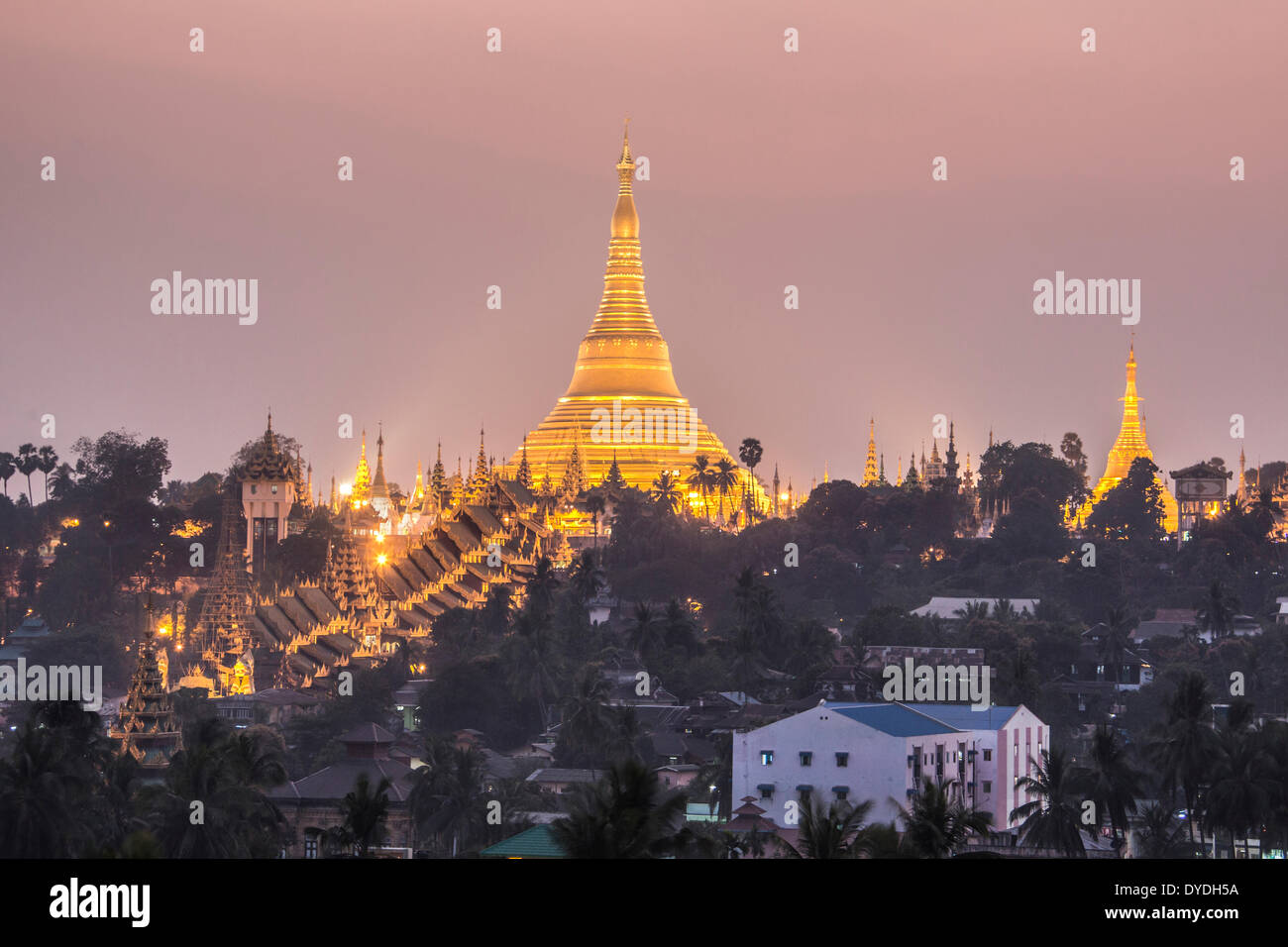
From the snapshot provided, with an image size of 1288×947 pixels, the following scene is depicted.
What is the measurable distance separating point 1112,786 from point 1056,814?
4214mm

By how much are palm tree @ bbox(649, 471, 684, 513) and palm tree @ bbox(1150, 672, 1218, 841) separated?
76.4 m

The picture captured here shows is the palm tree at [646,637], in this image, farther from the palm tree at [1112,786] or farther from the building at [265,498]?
the palm tree at [1112,786]

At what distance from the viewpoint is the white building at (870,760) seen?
8300cm

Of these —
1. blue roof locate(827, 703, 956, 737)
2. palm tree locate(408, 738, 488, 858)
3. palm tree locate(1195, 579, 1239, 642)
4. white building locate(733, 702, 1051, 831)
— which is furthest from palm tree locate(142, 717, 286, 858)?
palm tree locate(1195, 579, 1239, 642)

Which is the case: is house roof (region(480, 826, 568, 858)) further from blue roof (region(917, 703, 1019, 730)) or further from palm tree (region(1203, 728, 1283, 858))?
blue roof (region(917, 703, 1019, 730))

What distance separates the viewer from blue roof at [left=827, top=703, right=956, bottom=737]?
84.2 m

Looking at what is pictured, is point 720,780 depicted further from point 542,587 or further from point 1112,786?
point 542,587

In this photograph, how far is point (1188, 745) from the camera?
78.2 metres

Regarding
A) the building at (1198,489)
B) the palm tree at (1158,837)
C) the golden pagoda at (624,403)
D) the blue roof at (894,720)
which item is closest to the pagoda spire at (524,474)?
the golden pagoda at (624,403)

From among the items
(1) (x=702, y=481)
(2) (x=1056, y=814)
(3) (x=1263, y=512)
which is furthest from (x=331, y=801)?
(1) (x=702, y=481)

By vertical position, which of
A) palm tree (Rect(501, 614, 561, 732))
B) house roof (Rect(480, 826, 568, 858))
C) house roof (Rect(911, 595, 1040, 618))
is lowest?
house roof (Rect(480, 826, 568, 858))

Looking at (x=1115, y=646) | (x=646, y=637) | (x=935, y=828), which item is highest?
(x=646, y=637)
